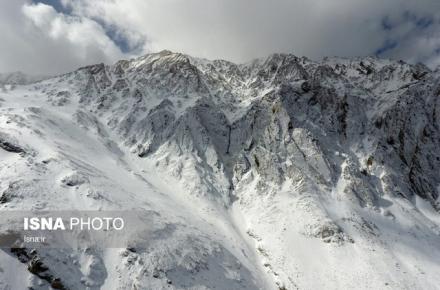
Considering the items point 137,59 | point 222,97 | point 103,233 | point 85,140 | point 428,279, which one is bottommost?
point 428,279

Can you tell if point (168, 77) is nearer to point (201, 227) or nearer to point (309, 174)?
point (309, 174)

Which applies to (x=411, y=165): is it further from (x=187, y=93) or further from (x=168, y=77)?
(x=168, y=77)

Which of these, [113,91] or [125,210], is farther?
[113,91]

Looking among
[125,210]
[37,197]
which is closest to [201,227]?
[125,210]

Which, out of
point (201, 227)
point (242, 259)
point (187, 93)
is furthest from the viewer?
point (187, 93)

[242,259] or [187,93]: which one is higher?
[187,93]

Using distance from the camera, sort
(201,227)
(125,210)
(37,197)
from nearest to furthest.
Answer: (37,197) → (125,210) → (201,227)
